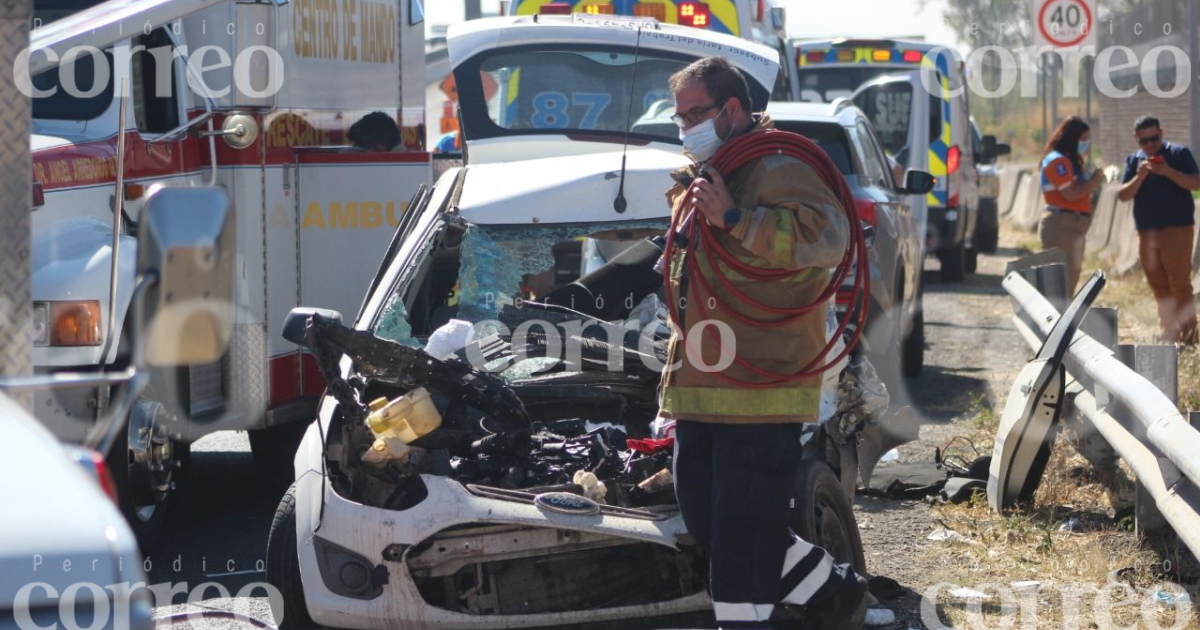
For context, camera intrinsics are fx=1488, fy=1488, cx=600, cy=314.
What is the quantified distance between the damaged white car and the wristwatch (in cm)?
105

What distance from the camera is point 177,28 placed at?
23.0 feet

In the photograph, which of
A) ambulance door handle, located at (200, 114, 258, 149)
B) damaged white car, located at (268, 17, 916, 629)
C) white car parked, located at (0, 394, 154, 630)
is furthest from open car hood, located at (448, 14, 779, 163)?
white car parked, located at (0, 394, 154, 630)

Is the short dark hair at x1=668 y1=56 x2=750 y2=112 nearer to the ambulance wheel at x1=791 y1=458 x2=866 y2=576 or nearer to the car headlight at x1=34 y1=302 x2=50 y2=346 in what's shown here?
the ambulance wheel at x1=791 y1=458 x2=866 y2=576

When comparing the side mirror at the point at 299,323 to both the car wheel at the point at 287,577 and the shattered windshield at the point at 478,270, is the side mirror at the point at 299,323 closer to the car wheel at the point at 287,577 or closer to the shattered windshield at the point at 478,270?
the car wheel at the point at 287,577

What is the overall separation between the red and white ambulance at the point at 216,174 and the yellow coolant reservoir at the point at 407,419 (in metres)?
1.24

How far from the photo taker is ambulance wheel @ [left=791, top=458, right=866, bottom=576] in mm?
4797

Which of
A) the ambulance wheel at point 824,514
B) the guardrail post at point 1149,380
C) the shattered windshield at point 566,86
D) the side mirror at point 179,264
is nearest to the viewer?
the side mirror at point 179,264

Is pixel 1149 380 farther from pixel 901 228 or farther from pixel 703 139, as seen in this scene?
pixel 901 228

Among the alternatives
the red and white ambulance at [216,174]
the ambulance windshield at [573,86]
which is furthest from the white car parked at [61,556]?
the ambulance windshield at [573,86]

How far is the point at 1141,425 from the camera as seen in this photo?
19.2 ft

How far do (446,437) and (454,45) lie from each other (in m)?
4.38

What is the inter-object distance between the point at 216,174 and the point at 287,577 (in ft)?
9.50

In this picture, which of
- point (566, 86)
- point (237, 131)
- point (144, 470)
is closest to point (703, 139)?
point (144, 470)

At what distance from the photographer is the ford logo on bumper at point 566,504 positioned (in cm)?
460
